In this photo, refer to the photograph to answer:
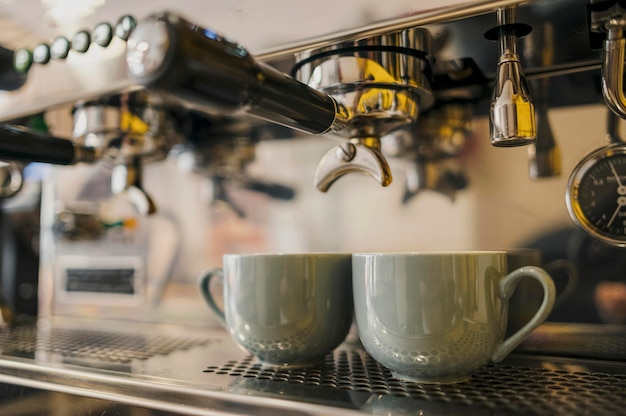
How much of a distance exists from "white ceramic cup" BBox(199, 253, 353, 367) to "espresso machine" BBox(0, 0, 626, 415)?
0.08ft

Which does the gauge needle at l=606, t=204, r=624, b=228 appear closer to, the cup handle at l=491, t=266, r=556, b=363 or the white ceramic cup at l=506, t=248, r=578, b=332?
the white ceramic cup at l=506, t=248, r=578, b=332

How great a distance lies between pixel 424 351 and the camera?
41 centimetres

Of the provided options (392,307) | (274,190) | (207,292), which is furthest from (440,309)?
(274,190)

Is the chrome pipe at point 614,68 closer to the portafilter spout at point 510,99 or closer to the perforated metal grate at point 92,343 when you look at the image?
the portafilter spout at point 510,99

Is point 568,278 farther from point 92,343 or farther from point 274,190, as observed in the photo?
point 92,343

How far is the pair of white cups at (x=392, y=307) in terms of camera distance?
1.34ft


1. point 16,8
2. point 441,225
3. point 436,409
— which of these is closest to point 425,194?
point 441,225

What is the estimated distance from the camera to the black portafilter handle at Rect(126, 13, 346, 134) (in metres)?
0.29

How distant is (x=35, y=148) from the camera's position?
0.53 metres

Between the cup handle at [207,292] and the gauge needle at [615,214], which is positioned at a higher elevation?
the gauge needle at [615,214]

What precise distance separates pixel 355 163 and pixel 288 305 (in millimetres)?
132

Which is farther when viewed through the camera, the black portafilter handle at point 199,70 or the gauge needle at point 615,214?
the gauge needle at point 615,214

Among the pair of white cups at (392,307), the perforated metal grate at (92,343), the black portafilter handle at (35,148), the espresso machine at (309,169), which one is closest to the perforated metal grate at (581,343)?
the espresso machine at (309,169)

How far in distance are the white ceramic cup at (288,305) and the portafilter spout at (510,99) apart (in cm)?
18
